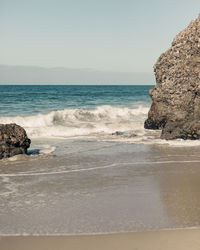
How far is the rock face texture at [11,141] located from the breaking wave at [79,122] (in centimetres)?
A: 504

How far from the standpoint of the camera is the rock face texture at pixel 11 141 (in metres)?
10.8

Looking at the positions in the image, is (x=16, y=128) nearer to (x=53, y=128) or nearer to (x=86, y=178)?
(x=86, y=178)

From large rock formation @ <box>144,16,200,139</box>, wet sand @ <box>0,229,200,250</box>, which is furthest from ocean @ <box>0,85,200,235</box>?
large rock formation @ <box>144,16,200,139</box>

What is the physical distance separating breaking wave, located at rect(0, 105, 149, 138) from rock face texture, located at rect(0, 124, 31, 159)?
5037 millimetres

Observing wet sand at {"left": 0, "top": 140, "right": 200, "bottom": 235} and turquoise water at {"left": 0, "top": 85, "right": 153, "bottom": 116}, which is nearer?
wet sand at {"left": 0, "top": 140, "right": 200, "bottom": 235}

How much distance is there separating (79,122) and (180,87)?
28.9ft

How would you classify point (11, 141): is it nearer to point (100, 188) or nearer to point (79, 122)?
point (100, 188)

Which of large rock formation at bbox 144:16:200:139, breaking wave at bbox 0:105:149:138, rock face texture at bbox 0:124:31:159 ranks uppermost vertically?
large rock formation at bbox 144:16:200:139

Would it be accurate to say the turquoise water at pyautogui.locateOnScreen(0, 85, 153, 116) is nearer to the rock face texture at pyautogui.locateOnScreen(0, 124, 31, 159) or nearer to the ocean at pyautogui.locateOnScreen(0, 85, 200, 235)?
the rock face texture at pyautogui.locateOnScreen(0, 124, 31, 159)

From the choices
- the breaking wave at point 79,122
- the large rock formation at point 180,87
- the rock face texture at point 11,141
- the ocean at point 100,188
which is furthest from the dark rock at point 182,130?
the rock face texture at point 11,141

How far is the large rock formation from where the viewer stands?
47.5 feet

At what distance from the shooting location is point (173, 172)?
8.68 m

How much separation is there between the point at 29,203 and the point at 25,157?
4356mm

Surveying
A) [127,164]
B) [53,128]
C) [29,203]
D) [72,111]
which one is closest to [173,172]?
[127,164]
